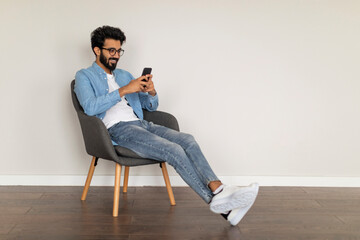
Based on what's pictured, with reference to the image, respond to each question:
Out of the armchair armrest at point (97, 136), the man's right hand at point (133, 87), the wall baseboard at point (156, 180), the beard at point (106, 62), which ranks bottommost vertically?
the wall baseboard at point (156, 180)

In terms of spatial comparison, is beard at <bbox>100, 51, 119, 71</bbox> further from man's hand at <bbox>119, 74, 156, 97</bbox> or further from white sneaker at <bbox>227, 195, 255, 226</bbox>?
white sneaker at <bbox>227, 195, 255, 226</bbox>

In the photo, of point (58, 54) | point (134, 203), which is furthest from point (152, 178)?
point (58, 54)

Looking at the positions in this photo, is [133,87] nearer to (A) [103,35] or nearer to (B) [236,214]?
(A) [103,35]

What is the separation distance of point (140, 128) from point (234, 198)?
2.63 ft

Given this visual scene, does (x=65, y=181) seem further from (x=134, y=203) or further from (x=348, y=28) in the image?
(x=348, y=28)

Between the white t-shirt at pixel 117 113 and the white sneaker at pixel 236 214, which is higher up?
the white t-shirt at pixel 117 113

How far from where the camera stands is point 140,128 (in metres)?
2.74

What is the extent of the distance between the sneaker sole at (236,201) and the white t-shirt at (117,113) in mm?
896

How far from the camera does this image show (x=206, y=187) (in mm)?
2451

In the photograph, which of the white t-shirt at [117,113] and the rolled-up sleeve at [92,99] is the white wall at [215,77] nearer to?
the white t-shirt at [117,113]

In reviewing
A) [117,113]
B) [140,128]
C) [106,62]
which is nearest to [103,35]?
[106,62]

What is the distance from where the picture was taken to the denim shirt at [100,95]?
265cm

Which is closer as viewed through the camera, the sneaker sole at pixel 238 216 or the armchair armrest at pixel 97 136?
the sneaker sole at pixel 238 216

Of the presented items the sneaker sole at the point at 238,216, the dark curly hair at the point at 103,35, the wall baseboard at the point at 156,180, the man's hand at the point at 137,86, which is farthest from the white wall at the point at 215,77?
the sneaker sole at the point at 238,216
